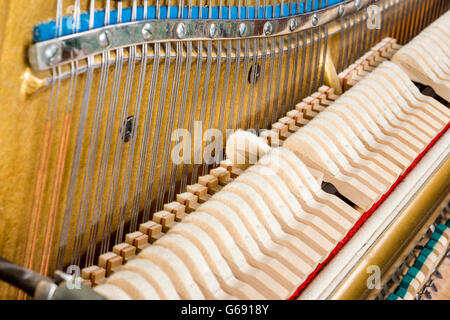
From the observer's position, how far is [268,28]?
7.79 ft

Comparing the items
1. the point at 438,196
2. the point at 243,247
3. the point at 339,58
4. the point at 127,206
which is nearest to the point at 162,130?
the point at 127,206

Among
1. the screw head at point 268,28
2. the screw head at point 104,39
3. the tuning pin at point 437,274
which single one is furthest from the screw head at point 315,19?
the tuning pin at point 437,274

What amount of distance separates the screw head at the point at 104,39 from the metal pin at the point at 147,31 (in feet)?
0.48

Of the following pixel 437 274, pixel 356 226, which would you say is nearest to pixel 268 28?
pixel 356 226

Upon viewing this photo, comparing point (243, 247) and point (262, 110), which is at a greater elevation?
point (262, 110)

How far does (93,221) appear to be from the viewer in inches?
78.6

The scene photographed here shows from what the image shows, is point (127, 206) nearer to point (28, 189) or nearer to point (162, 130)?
point (162, 130)

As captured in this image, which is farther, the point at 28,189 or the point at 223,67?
the point at 223,67

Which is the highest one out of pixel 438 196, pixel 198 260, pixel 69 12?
pixel 69 12

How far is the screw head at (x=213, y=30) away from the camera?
209 centimetres

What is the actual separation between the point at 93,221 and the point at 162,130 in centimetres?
42

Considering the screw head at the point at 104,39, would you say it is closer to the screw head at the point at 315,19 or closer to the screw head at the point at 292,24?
the screw head at the point at 292,24

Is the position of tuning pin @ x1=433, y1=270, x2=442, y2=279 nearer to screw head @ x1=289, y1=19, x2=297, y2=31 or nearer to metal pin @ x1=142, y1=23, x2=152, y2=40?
screw head @ x1=289, y1=19, x2=297, y2=31

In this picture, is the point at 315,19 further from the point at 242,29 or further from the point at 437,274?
the point at 437,274
